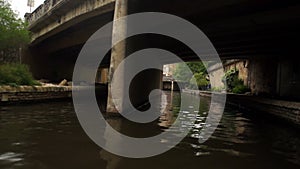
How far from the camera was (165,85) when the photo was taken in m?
68.2

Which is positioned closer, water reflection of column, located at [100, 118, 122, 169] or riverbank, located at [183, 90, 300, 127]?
water reflection of column, located at [100, 118, 122, 169]

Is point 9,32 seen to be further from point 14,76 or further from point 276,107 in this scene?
point 276,107

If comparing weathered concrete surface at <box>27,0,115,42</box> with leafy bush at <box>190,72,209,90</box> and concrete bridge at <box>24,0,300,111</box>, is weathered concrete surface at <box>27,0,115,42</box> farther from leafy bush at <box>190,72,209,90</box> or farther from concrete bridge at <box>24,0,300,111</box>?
leafy bush at <box>190,72,209,90</box>

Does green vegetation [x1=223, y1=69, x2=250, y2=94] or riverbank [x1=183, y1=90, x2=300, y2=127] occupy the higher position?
green vegetation [x1=223, y1=69, x2=250, y2=94]

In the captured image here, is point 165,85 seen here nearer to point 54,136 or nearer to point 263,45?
point 263,45

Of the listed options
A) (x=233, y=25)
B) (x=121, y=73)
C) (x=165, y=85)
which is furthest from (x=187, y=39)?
(x=165, y=85)

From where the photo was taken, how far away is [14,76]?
15789 mm

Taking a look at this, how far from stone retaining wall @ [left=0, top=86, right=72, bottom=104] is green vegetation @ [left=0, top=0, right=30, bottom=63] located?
5.54 meters

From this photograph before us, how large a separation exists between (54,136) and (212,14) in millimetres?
9528

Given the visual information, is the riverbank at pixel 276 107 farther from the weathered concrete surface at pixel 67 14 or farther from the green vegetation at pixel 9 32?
the green vegetation at pixel 9 32

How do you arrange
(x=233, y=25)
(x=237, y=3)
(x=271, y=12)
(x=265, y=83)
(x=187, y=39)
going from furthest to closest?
(x=265, y=83) < (x=187, y=39) < (x=233, y=25) < (x=271, y=12) < (x=237, y=3)

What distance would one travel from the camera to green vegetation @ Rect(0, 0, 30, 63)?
18688mm

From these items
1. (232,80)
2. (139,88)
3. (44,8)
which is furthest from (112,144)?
(232,80)

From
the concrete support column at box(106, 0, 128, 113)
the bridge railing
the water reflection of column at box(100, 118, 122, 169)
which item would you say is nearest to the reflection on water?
the water reflection of column at box(100, 118, 122, 169)
